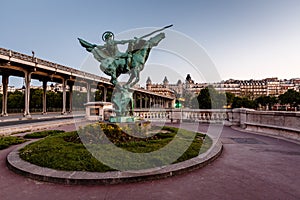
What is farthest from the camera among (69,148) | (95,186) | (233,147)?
(233,147)

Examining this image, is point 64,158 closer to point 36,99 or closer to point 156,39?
point 156,39

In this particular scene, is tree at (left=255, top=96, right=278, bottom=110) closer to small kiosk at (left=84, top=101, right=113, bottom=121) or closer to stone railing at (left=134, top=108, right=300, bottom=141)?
stone railing at (left=134, top=108, right=300, bottom=141)

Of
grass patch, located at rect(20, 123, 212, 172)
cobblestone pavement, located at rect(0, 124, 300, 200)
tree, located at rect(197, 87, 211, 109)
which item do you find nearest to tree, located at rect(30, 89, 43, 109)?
tree, located at rect(197, 87, 211, 109)

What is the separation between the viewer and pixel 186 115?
58.5 feet

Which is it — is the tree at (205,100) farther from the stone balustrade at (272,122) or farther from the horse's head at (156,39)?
the horse's head at (156,39)

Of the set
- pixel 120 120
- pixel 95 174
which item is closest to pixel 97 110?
pixel 120 120

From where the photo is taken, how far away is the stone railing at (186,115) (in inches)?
632

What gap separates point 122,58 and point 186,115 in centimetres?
1045

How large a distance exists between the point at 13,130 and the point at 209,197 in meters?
13.2

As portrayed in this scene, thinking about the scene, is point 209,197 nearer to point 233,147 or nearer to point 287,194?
point 287,194

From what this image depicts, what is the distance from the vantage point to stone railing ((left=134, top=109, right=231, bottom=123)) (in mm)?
16062

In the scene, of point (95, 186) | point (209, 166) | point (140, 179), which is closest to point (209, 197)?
point (140, 179)

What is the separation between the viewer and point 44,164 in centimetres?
489

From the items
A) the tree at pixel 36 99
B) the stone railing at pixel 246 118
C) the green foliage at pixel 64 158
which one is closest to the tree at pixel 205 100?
the stone railing at pixel 246 118
